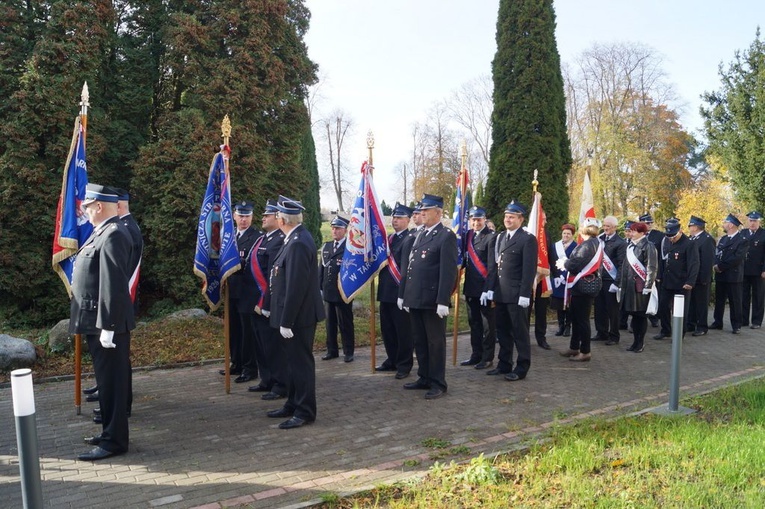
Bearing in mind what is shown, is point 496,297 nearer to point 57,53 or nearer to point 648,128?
point 57,53

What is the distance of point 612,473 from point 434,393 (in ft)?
7.68

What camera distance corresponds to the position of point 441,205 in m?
6.48

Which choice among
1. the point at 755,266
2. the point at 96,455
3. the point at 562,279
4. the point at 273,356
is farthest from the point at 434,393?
the point at 755,266

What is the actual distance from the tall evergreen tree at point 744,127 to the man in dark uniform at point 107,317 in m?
17.8

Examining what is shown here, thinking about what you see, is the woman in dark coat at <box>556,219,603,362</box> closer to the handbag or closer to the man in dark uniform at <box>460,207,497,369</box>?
the handbag

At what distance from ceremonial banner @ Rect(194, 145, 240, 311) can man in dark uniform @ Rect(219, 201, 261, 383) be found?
0.69 feet

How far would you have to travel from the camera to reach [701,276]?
10.1 metres

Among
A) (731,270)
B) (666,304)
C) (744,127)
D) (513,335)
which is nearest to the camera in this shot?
(513,335)

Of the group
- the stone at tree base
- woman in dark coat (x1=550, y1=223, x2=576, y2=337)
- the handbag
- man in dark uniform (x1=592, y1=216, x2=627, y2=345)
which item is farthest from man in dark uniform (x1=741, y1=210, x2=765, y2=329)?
the stone at tree base

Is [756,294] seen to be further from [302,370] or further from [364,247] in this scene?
[302,370]

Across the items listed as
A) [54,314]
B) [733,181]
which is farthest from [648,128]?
[54,314]

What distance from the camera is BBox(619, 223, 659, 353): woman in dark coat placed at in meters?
8.49

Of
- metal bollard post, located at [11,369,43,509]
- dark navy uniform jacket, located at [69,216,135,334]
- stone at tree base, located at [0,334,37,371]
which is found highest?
dark navy uniform jacket, located at [69,216,135,334]

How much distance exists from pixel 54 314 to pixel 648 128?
1349 inches
